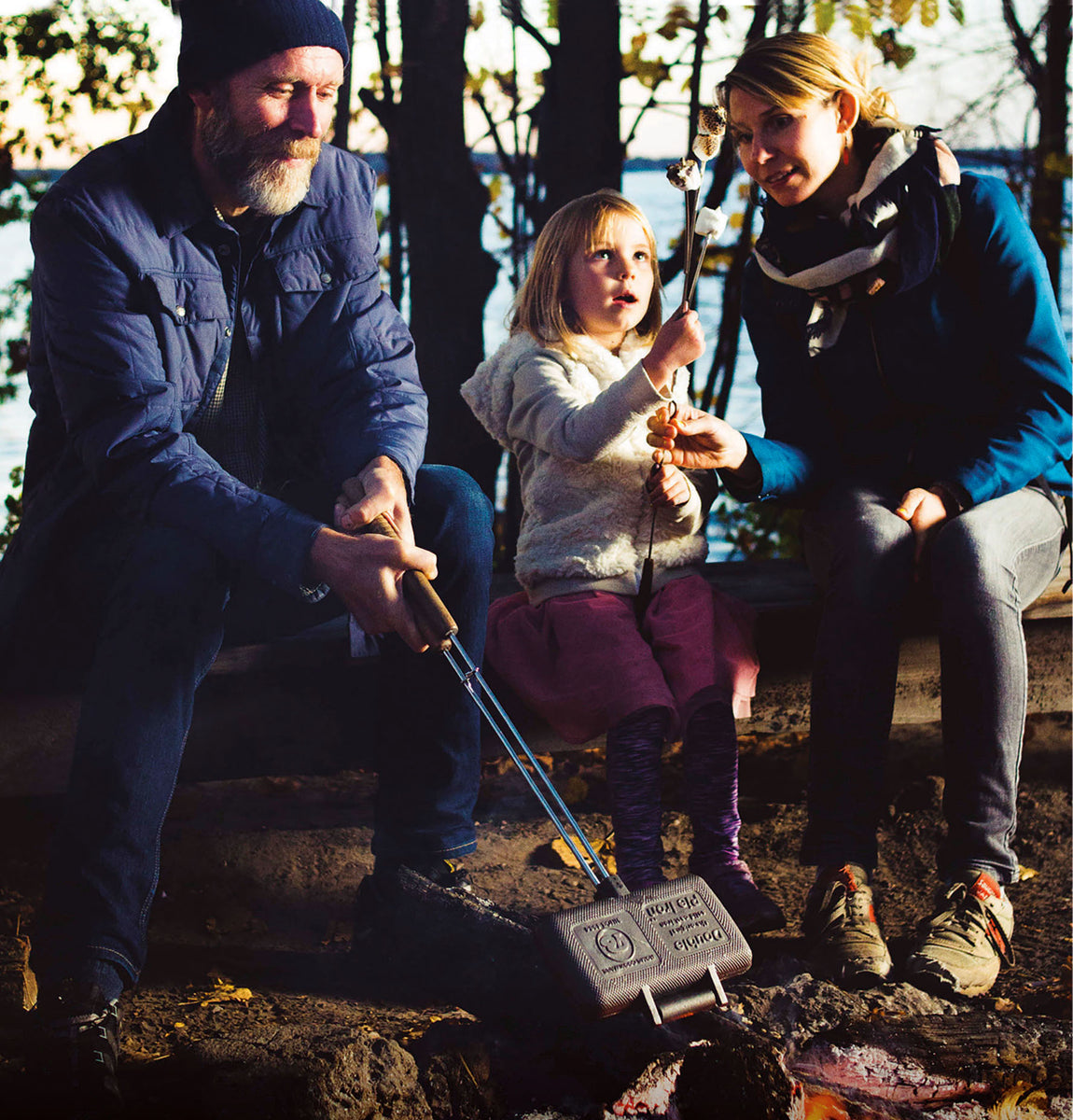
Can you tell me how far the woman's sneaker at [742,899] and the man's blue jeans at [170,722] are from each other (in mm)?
455

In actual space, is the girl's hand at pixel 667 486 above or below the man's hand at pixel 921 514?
above

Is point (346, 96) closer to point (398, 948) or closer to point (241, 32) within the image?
point (241, 32)

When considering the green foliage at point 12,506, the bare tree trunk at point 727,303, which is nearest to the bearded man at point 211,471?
the green foliage at point 12,506

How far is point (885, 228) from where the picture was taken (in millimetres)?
2559

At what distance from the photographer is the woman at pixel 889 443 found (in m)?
2.38

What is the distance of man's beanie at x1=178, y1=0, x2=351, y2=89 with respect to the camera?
7.29 feet

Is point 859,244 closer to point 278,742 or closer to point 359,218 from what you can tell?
point 359,218

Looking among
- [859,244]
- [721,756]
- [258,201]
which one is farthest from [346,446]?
[859,244]

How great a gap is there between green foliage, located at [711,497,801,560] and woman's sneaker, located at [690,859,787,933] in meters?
1.78

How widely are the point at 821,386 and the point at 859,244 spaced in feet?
1.02

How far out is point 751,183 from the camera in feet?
12.2

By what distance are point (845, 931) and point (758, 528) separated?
199 centimetres

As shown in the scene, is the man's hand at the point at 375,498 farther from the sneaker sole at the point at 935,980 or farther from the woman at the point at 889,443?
the sneaker sole at the point at 935,980

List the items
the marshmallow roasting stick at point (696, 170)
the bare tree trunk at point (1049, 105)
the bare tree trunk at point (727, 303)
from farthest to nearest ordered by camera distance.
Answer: the bare tree trunk at point (1049, 105)
the bare tree trunk at point (727, 303)
the marshmallow roasting stick at point (696, 170)
